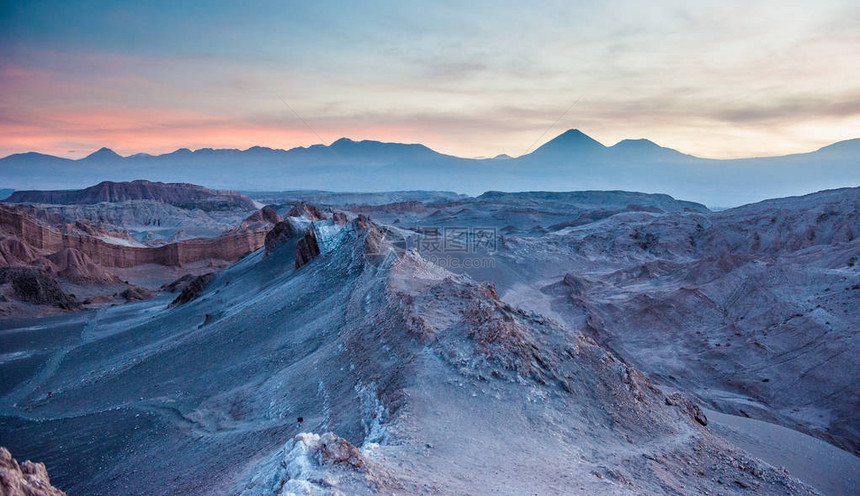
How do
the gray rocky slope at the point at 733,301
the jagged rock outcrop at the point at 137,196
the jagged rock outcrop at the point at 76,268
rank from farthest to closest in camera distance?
1. the jagged rock outcrop at the point at 137,196
2. the jagged rock outcrop at the point at 76,268
3. the gray rocky slope at the point at 733,301

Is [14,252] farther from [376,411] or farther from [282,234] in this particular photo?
[376,411]

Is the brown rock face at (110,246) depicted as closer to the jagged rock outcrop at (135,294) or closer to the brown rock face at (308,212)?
the jagged rock outcrop at (135,294)

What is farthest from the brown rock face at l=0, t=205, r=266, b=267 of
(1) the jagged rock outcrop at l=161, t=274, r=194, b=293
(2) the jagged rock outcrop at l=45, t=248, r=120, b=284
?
(1) the jagged rock outcrop at l=161, t=274, r=194, b=293

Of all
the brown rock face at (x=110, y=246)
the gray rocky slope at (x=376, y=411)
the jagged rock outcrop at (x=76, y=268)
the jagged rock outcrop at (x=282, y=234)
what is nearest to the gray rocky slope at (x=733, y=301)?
the gray rocky slope at (x=376, y=411)

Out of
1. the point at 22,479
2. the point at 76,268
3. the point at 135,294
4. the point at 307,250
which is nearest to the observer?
the point at 22,479

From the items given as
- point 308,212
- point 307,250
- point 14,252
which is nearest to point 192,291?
point 307,250

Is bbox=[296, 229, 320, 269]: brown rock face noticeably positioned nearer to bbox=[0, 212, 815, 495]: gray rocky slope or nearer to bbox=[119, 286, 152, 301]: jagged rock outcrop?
bbox=[0, 212, 815, 495]: gray rocky slope
